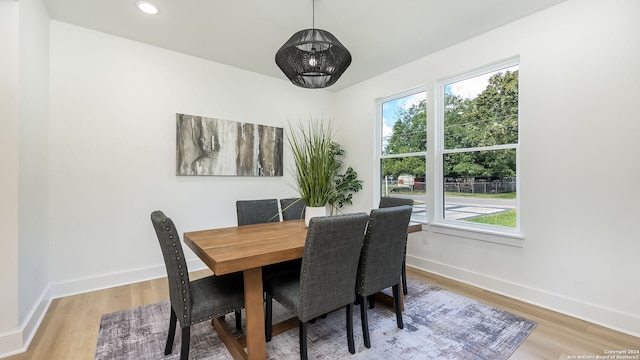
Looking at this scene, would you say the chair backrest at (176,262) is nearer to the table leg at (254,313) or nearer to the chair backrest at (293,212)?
the table leg at (254,313)

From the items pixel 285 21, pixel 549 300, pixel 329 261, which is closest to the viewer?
pixel 329 261

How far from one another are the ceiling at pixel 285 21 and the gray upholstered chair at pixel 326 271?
203cm

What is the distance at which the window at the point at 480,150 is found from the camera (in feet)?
9.24

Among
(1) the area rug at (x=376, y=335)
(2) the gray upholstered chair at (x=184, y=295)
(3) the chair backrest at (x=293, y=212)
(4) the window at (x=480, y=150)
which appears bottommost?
(1) the area rug at (x=376, y=335)

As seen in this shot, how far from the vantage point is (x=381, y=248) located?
192 centimetres

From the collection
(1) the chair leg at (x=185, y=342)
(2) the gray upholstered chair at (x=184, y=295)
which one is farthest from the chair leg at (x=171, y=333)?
(1) the chair leg at (x=185, y=342)

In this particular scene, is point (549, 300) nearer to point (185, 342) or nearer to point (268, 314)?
point (268, 314)

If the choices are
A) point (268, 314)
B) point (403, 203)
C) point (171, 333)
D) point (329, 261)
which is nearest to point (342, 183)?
point (403, 203)

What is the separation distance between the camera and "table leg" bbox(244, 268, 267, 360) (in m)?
1.60

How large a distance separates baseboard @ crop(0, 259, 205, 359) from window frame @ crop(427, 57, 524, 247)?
3151 millimetres

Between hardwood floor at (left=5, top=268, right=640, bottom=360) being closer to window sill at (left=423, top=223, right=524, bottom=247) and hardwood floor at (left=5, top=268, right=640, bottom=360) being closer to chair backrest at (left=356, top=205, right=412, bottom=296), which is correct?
window sill at (left=423, top=223, right=524, bottom=247)

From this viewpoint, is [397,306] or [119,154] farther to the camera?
[119,154]

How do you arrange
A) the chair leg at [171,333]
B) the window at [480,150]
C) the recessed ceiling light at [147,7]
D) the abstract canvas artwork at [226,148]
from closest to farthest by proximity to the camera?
1. the chair leg at [171,333]
2. the recessed ceiling light at [147,7]
3. the window at [480,150]
4. the abstract canvas artwork at [226,148]

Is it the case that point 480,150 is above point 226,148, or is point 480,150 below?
below
